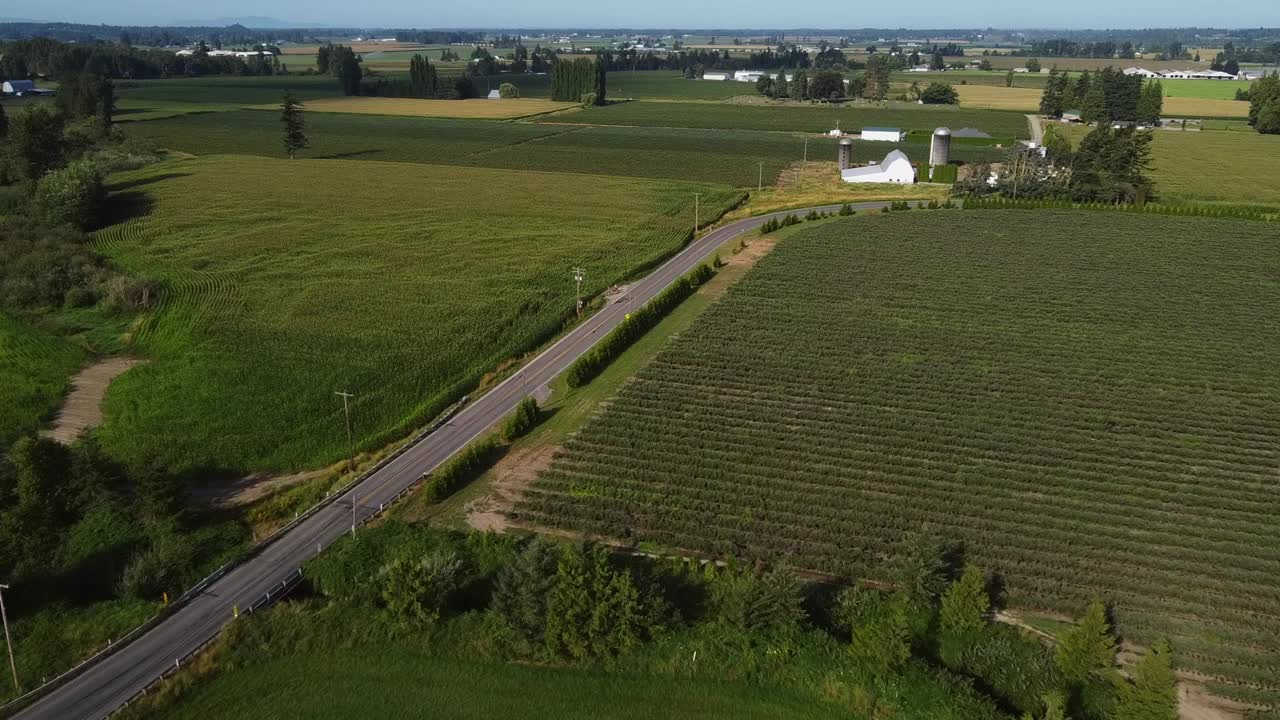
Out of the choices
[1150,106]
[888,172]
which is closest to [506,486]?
[888,172]

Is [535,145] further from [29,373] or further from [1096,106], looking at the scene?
[1096,106]

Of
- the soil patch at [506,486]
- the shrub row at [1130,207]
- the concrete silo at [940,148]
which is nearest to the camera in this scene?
the soil patch at [506,486]

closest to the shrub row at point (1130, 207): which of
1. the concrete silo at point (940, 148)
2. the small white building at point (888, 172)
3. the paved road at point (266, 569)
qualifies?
the small white building at point (888, 172)

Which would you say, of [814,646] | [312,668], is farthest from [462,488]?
→ [814,646]

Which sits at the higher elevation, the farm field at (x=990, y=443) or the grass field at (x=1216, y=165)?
the grass field at (x=1216, y=165)

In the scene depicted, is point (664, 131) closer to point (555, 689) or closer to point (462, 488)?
Result: point (462, 488)

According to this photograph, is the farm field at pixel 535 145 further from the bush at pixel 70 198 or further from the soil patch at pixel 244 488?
the soil patch at pixel 244 488

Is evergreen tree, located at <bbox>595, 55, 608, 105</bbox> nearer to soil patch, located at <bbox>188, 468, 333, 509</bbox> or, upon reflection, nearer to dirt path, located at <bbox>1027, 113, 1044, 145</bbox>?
dirt path, located at <bbox>1027, 113, 1044, 145</bbox>
